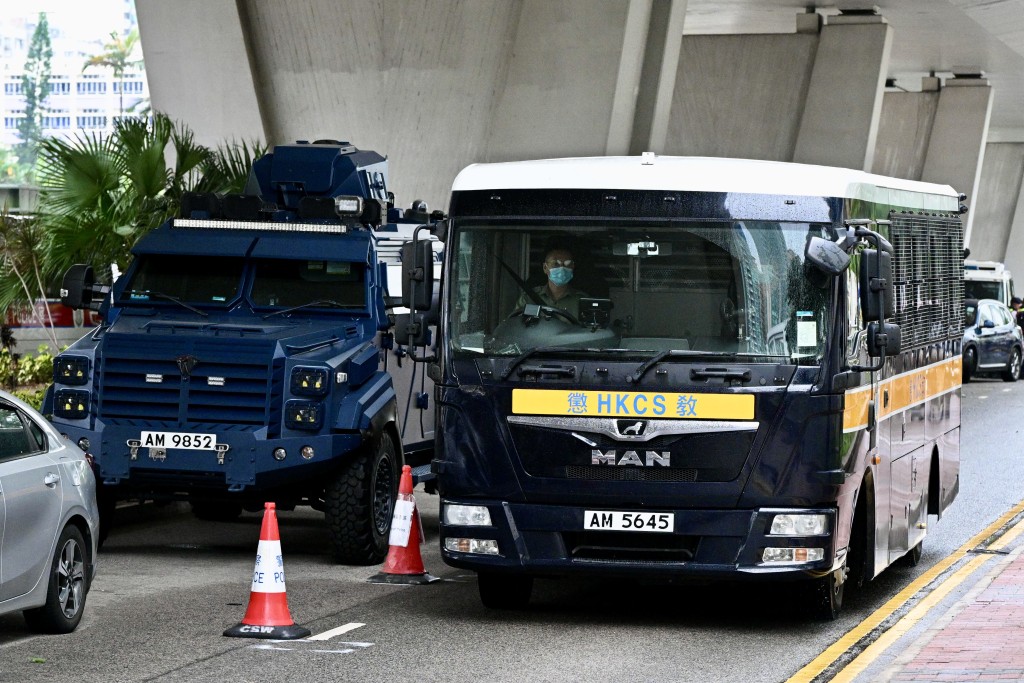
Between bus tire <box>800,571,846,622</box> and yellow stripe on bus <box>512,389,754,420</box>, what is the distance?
1334mm

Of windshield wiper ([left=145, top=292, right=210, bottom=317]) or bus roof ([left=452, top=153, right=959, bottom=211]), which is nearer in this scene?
bus roof ([left=452, top=153, right=959, bottom=211])

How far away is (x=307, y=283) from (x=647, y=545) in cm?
484

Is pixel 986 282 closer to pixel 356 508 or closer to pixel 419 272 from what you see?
pixel 356 508

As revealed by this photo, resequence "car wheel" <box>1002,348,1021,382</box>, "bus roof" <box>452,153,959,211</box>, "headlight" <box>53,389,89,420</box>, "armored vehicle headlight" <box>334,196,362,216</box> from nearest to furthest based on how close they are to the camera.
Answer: "bus roof" <box>452,153,959,211</box> < "headlight" <box>53,389,89,420</box> < "armored vehicle headlight" <box>334,196,362,216</box> < "car wheel" <box>1002,348,1021,382</box>

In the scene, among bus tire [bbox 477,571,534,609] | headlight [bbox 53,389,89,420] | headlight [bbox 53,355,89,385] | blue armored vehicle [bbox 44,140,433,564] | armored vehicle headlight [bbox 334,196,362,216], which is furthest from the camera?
armored vehicle headlight [bbox 334,196,362,216]

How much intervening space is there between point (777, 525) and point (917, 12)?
124ft

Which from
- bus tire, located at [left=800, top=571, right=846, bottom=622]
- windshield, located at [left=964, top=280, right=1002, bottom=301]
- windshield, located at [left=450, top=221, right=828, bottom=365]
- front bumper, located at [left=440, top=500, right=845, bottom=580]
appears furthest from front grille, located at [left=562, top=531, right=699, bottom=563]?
windshield, located at [left=964, top=280, right=1002, bottom=301]

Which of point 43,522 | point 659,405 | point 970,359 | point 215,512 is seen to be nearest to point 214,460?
point 43,522

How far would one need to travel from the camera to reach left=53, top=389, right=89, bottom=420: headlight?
42.5 ft

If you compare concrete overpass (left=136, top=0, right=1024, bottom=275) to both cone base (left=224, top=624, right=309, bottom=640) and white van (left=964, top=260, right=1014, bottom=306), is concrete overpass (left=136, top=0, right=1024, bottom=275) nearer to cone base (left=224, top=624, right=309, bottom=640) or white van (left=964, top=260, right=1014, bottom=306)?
white van (left=964, top=260, right=1014, bottom=306)

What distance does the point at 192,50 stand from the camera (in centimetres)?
2703

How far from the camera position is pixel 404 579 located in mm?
12344

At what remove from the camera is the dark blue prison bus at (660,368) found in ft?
33.0

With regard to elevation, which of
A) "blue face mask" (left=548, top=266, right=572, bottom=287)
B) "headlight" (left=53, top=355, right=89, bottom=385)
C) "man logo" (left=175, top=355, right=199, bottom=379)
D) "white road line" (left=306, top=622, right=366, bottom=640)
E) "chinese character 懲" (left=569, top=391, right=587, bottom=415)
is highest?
"blue face mask" (left=548, top=266, right=572, bottom=287)
